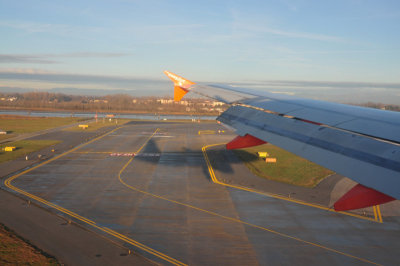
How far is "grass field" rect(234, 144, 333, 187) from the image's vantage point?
109 ft

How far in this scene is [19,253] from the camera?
16.6 meters

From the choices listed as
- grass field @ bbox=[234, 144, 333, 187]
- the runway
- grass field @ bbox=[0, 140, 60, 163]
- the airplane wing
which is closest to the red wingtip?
the airplane wing

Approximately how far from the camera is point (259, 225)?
21172 millimetres

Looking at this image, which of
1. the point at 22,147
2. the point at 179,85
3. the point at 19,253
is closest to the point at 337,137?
the point at 179,85

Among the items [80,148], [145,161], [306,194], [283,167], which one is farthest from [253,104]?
[80,148]

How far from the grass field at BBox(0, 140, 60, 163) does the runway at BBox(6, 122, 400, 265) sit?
Result: 8607 millimetres

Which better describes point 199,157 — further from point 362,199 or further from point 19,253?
point 362,199

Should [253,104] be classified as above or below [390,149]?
above

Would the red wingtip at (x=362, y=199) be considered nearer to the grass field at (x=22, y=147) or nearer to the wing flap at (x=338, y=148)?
the wing flap at (x=338, y=148)

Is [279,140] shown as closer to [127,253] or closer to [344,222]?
[127,253]

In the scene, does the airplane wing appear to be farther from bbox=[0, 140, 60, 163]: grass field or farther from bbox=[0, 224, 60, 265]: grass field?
bbox=[0, 140, 60, 163]: grass field

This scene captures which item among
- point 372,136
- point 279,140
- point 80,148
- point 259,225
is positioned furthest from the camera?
point 80,148

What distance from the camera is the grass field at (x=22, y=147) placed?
141ft

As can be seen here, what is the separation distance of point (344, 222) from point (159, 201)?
13588 mm
